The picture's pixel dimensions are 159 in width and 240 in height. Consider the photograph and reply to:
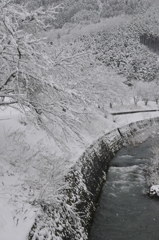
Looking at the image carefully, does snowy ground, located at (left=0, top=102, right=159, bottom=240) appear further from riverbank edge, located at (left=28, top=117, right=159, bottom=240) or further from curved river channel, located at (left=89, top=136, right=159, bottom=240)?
curved river channel, located at (left=89, top=136, right=159, bottom=240)

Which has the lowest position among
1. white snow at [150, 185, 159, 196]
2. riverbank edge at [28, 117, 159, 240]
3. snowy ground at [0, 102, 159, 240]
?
white snow at [150, 185, 159, 196]

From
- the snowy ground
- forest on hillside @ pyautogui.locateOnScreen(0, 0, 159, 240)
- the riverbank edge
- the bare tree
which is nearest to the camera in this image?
the bare tree

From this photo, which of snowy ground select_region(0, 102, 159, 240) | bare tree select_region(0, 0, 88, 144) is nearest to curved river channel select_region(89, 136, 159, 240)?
snowy ground select_region(0, 102, 159, 240)

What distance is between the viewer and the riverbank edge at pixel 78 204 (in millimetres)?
5438

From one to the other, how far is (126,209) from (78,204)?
10.1ft

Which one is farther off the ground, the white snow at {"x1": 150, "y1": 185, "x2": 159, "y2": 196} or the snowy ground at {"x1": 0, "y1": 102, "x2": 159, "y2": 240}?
the snowy ground at {"x1": 0, "y1": 102, "x2": 159, "y2": 240}

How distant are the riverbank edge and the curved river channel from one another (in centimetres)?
45

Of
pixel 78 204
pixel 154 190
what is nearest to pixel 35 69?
pixel 78 204

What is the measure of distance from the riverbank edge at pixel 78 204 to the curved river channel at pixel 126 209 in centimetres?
45

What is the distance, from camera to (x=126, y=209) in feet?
31.6

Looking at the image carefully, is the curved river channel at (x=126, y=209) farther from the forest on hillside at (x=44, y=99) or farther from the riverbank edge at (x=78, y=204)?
the forest on hillside at (x=44, y=99)

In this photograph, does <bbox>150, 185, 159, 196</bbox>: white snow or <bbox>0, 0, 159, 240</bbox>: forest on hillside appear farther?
<bbox>150, 185, 159, 196</bbox>: white snow

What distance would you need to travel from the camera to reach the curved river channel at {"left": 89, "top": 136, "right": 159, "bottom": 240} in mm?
7989

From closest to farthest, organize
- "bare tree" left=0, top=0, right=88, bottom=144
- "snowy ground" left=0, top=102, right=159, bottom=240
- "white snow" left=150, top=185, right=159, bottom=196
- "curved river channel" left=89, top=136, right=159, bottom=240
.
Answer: "bare tree" left=0, top=0, right=88, bottom=144
"snowy ground" left=0, top=102, right=159, bottom=240
"curved river channel" left=89, top=136, right=159, bottom=240
"white snow" left=150, top=185, right=159, bottom=196
